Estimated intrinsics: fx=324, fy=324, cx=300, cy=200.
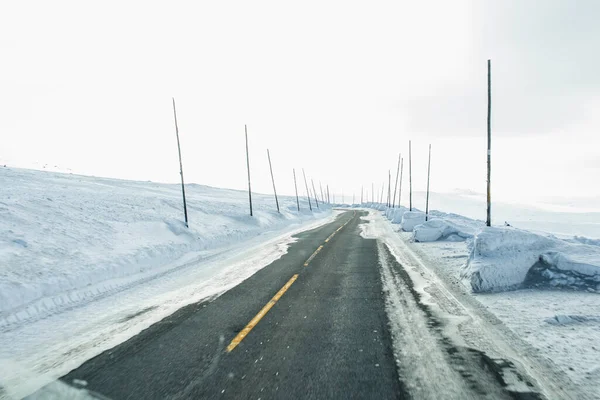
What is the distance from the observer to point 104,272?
347 inches

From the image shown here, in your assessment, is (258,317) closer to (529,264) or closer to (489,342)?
(489,342)

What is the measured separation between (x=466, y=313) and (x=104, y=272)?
8788 millimetres

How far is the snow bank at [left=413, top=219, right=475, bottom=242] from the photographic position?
16156 mm

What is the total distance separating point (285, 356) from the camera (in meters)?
3.93

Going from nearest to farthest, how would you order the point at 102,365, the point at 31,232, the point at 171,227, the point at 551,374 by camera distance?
1. the point at 551,374
2. the point at 102,365
3. the point at 31,232
4. the point at 171,227

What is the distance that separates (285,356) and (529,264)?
20.3 feet

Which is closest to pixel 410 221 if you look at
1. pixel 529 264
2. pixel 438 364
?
pixel 529 264

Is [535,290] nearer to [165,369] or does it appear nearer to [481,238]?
[481,238]

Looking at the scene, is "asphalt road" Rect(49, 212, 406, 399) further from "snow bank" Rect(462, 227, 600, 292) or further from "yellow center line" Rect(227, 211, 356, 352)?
"snow bank" Rect(462, 227, 600, 292)

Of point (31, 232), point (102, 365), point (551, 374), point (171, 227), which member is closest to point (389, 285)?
point (551, 374)

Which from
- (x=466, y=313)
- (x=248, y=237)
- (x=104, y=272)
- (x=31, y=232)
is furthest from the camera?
(x=248, y=237)

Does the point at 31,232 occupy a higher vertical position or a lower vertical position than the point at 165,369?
higher

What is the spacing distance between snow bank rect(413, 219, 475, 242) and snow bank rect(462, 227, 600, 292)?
8.73 meters

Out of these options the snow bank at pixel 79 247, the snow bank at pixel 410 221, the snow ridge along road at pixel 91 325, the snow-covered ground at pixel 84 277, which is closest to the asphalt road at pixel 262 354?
the snow ridge along road at pixel 91 325
